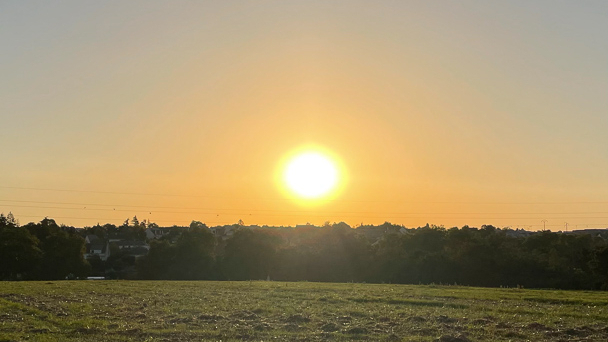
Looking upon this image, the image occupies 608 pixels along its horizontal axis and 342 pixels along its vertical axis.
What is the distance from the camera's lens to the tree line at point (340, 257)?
81.6 metres

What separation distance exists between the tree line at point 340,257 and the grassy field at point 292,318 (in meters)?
38.6

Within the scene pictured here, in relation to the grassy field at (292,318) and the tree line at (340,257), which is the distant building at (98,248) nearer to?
the tree line at (340,257)

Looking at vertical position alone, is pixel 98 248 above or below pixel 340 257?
above

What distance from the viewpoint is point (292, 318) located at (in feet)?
99.7

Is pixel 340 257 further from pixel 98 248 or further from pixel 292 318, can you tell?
pixel 98 248

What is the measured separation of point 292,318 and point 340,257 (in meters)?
67.8

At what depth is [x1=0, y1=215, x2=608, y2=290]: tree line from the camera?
268ft

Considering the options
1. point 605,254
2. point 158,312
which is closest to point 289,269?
point 605,254

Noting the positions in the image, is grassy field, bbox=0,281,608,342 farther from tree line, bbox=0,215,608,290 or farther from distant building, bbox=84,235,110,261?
distant building, bbox=84,235,110,261

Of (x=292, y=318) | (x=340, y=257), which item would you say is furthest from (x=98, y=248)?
(x=292, y=318)

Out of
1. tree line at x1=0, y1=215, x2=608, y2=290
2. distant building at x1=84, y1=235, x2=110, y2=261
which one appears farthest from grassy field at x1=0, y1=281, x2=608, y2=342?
distant building at x1=84, y1=235, x2=110, y2=261

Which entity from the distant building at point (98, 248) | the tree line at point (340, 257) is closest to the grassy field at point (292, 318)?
the tree line at point (340, 257)

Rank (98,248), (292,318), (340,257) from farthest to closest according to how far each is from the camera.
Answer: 1. (98,248)
2. (340,257)
3. (292,318)

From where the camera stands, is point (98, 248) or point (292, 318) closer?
point (292, 318)
